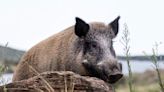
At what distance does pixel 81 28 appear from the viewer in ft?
26.3

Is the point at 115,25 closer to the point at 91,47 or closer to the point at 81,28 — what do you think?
the point at 81,28

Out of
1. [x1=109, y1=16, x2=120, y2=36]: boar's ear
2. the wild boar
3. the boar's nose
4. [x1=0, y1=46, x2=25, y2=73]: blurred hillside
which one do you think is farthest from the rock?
[x1=109, y1=16, x2=120, y2=36]: boar's ear

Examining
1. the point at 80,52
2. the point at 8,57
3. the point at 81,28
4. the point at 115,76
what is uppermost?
the point at 81,28

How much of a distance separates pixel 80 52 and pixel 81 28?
0.37 m

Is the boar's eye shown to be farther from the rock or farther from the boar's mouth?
the rock

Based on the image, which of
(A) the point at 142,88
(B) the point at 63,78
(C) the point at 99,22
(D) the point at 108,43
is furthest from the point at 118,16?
(B) the point at 63,78

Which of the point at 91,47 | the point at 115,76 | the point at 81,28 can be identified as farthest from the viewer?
the point at 81,28

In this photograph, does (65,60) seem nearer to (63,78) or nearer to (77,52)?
(77,52)

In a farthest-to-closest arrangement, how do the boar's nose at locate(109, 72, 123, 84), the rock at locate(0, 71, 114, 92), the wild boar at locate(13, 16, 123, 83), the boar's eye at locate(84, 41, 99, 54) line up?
1. the boar's eye at locate(84, 41, 99, 54)
2. the wild boar at locate(13, 16, 123, 83)
3. the boar's nose at locate(109, 72, 123, 84)
4. the rock at locate(0, 71, 114, 92)

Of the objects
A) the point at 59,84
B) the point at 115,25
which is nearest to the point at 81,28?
the point at 115,25

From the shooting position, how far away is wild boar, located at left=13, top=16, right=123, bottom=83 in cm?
746

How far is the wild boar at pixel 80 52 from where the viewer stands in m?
7.46

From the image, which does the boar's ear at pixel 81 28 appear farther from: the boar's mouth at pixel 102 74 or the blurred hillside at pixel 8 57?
the blurred hillside at pixel 8 57

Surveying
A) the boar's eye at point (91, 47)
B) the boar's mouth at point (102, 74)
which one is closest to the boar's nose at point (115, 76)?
the boar's mouth at point (102, 74)
